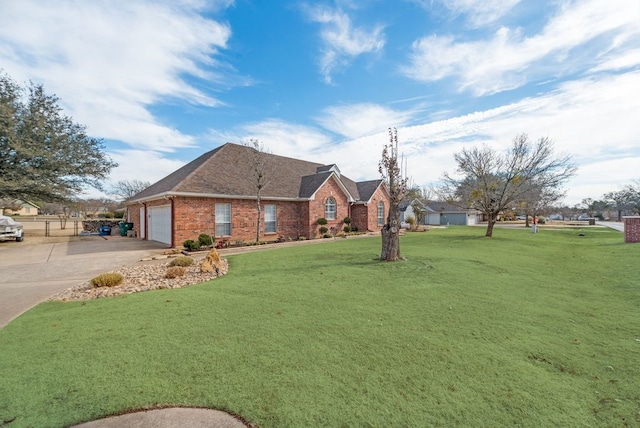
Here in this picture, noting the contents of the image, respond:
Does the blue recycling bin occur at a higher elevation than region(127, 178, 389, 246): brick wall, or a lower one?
lower

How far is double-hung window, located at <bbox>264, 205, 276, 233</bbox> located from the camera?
1980 centimetres

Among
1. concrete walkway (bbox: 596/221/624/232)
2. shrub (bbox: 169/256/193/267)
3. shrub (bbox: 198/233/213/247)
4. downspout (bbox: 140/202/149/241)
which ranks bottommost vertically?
shrub (bbox: 169/256/193/267)

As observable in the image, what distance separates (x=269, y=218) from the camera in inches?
789

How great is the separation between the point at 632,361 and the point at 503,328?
4.85 ft

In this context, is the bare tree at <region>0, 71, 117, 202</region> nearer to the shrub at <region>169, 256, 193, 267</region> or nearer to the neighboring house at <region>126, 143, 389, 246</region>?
the neighboring house at <region>126, 143, 389, 246</region>

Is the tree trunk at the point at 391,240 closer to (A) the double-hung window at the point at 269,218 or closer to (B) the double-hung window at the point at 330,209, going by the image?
(A) the double-hung window at the point at 269,218

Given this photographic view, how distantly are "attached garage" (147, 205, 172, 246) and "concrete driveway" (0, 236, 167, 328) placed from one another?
1.12 metres

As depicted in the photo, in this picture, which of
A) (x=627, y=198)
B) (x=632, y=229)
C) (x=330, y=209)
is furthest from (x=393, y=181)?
→ (x=627, y=198)

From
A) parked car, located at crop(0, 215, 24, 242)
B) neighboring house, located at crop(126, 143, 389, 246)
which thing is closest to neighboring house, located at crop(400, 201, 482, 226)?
neighboring house, located at crop(126, 143, 389, 246)

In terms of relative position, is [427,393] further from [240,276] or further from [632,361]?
[240,276]

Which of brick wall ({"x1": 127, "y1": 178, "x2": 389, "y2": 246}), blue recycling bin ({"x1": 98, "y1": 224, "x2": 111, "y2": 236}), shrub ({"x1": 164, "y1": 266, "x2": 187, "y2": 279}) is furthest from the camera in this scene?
blue recycling bin ({"x1": 98, "y1": 224, "x2": 111, "y2": 236})

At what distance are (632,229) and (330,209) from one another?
19646 millimetres

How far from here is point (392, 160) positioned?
37.4 ft

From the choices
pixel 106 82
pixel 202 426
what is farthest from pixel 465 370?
pixel 106 82
